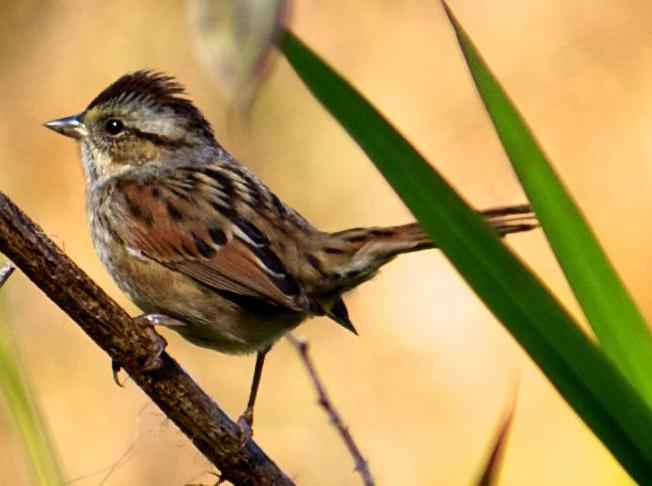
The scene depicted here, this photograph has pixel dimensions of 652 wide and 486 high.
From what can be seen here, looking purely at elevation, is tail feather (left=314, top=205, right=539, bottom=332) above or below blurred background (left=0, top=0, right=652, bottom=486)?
below

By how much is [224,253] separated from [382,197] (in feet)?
8.44

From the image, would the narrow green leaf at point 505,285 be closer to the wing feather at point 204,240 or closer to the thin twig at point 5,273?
the thin twig at point 5,273

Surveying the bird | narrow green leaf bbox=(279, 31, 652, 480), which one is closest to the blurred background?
the bird

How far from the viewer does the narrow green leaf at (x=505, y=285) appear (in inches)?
48.2

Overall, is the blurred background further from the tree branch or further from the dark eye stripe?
the tree branch

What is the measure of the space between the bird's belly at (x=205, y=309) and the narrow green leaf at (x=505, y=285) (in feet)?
5.61

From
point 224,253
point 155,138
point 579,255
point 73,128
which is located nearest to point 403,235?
point 224,253

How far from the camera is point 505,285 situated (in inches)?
48.4

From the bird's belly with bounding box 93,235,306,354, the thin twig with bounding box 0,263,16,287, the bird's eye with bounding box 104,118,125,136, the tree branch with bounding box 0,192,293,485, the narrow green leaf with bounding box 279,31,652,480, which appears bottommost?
the narrow green leaf with bounding box 279,31,652,480

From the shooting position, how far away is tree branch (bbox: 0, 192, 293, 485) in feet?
5.23

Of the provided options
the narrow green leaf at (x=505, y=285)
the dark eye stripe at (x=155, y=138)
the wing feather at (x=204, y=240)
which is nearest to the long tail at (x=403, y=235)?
the wing feather at (x=204, y=240)

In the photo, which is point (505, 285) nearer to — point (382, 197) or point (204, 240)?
point (204, 240)

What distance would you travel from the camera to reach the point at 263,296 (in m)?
2.90

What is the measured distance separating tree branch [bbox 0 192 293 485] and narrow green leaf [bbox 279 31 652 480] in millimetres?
487
